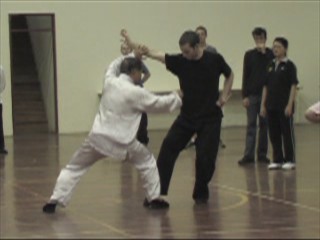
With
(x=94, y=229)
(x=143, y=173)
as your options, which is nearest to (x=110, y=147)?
(x=143, y=173)

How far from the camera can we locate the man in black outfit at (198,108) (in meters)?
12.3

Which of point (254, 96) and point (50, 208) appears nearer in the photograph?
point (50, 208)

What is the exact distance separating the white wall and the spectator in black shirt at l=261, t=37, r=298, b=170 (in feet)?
34.9

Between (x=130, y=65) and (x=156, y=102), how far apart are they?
66 centimetres

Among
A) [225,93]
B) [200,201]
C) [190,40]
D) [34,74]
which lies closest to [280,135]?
[200,201]

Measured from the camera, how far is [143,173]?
38.7 feet

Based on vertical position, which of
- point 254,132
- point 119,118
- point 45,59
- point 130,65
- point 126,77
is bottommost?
point 45,59

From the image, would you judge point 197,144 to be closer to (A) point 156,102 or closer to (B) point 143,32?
(A) point 156,102

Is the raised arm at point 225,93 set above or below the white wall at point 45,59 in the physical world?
above

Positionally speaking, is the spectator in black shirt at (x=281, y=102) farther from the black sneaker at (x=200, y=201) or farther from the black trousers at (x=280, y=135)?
the black sneaker at (x=200, y=201)

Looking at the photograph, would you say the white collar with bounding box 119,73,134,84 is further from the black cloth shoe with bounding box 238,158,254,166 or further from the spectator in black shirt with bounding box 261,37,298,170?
the black cloth shoe with bounding box 238,158,254,166

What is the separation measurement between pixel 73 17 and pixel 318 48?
21.6ft

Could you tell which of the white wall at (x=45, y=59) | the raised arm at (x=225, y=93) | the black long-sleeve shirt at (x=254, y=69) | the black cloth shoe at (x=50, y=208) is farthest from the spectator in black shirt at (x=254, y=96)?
the white wall at (x=45, y=59)

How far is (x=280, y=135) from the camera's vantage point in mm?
16250
